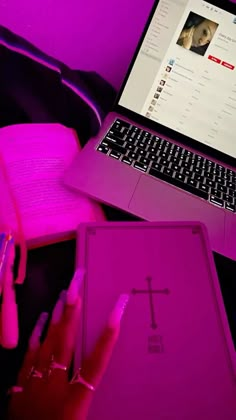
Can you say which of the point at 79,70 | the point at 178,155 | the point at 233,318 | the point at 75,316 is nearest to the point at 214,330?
the point at 233,318

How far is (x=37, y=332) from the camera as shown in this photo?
1.51 feet

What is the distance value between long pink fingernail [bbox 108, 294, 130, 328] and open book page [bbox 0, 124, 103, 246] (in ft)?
0.40

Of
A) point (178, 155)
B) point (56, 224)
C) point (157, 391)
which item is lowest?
point (157, 391)

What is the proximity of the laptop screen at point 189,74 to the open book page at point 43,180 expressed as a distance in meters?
0.16

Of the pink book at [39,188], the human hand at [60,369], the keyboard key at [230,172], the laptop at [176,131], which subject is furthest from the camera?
the keyboard key at [230,172]

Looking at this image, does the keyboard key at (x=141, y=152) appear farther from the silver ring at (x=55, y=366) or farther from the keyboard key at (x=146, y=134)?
the silver ring at (x=55, y=366)

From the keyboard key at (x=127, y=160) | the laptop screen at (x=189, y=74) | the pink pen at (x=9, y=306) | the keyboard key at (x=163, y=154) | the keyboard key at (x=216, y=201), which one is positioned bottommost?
the pink pen at (x=9, y=306)

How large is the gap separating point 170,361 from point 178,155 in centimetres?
38

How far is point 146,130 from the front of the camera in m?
0.73

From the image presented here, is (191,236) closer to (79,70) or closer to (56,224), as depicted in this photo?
(56,224)

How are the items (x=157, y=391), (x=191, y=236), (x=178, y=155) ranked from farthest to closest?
(x=178, y=155)
(x=191, y=236)
(x=157, y=391)

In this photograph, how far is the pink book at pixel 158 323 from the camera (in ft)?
1.44

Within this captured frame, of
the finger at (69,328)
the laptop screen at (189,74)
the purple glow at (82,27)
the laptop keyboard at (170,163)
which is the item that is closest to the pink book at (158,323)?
the finger at (69,328)

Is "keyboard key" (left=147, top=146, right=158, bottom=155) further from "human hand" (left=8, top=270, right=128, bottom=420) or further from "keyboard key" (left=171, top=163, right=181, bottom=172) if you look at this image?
"human hand" (left=8, top=270, right=128, bottom=420)
